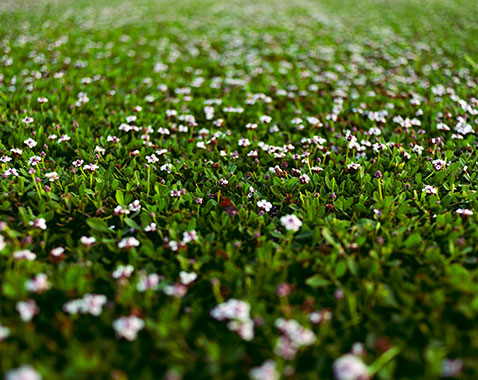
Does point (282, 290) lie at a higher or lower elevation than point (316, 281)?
higher

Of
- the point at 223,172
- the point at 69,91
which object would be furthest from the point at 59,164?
the point at 69,91

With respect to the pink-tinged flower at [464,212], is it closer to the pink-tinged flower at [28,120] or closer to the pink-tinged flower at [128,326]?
the pink-tinged flower at [128,326]

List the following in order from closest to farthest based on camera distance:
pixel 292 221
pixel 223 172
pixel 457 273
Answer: pixel 457 273, pixel 292 221, pixel 223 172

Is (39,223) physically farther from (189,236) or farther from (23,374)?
(23,374)

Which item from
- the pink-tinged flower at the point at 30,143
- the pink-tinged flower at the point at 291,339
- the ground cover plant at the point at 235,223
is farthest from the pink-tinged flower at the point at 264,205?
the pink-tinged flower at the point at 30,143

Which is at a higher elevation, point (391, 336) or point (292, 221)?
point (292, 221)

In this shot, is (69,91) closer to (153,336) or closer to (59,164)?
(59,164)

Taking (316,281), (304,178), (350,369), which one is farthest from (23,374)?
(304,178)
